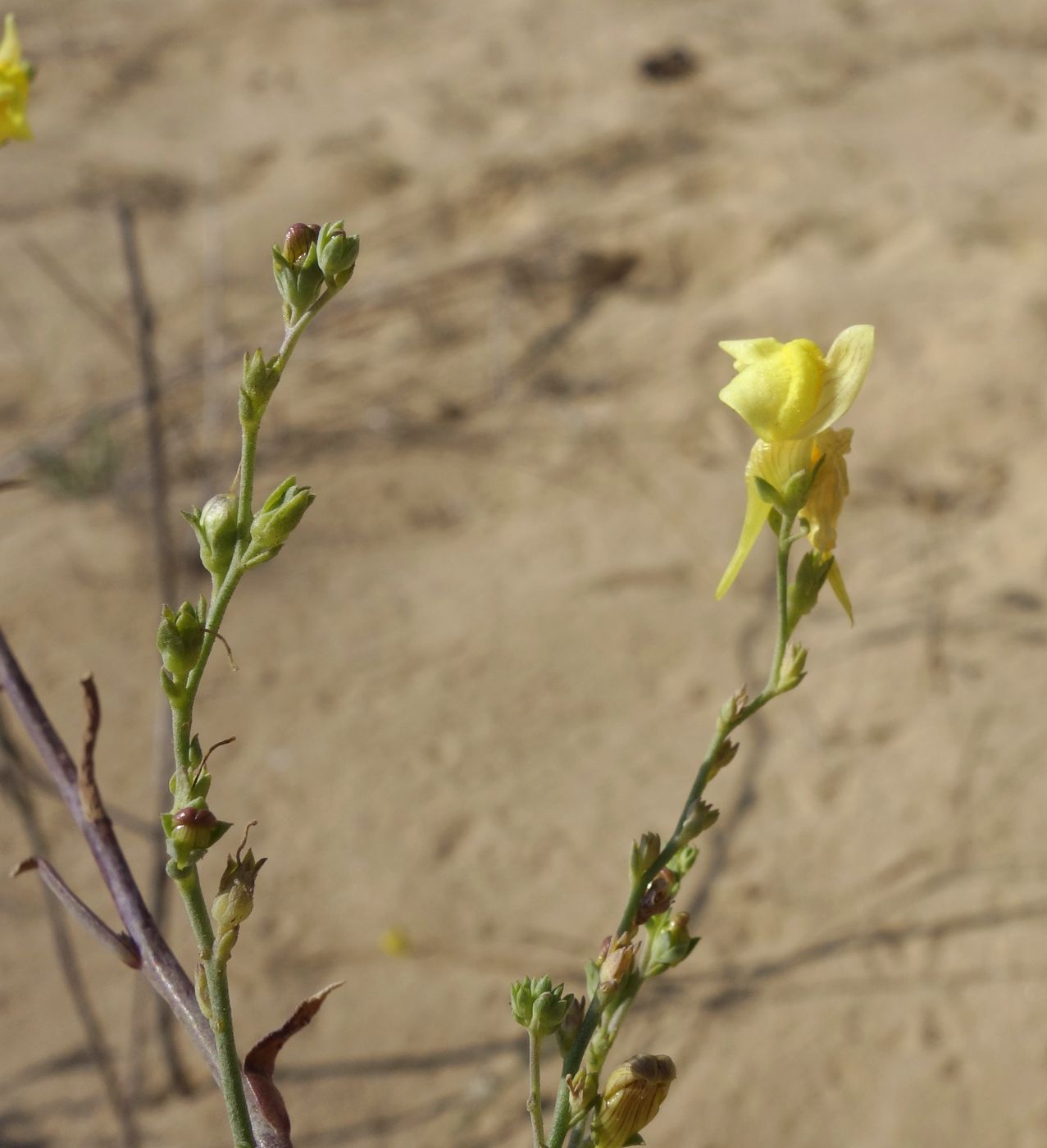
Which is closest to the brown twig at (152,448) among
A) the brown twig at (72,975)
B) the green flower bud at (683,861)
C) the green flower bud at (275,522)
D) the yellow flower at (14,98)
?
the brown twig at (72,975)

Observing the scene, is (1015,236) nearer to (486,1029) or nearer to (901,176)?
(901,176)

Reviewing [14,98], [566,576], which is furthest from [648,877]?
[566,576]

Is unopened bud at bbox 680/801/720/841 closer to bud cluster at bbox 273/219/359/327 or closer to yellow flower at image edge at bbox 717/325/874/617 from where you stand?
yellow flower at image edge at bbox 717/325/874/617

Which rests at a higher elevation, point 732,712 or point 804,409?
point 804,409

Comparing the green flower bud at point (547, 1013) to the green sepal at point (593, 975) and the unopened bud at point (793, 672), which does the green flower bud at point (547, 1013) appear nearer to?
the green sepal at point (593, 975)

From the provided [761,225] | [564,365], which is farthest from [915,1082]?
[761,225]

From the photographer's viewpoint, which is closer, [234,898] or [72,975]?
[234,898]

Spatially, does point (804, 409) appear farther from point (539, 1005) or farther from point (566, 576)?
point (566, 576)

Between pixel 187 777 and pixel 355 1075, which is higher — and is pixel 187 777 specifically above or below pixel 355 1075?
above
